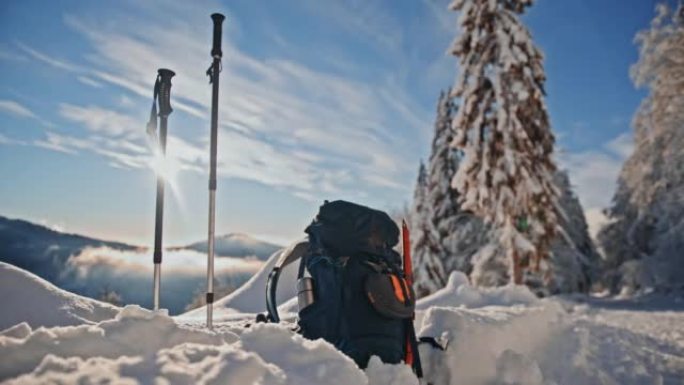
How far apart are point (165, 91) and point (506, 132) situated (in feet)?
45.6

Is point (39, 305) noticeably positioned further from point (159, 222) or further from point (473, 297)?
point (473, 297)

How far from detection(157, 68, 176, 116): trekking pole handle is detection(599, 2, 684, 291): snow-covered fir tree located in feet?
55.3

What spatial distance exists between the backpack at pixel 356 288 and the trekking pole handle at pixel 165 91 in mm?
2094

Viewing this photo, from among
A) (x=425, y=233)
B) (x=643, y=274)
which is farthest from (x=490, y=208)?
(x=643, y=274)

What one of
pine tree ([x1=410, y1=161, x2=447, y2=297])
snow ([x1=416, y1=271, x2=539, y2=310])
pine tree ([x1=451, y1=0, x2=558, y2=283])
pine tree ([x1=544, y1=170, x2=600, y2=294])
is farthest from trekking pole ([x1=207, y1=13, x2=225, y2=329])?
pine tree ([x1=544, y1=170, x2=600, y2=294])

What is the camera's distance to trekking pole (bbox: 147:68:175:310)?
4.60 meters

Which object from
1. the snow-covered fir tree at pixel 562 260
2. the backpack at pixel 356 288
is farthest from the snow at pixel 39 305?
the snow-covered fir tree at pixel 562 260

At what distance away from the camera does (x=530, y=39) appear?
54.0 feet

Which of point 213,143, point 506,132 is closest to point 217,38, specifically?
point 213,143

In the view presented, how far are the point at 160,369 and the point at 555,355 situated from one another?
448 centimetres

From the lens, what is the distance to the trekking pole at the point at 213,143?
4.33 m

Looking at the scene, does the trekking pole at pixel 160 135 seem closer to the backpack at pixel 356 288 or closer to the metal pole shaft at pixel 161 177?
the metal pole shaft at pixel 161 177

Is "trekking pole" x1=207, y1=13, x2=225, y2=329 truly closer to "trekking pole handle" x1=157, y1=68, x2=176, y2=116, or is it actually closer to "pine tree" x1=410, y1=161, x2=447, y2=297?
"trekking pole handle" x1=157, y1=68, x2=176, y2=116

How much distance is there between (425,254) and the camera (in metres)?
23.6
